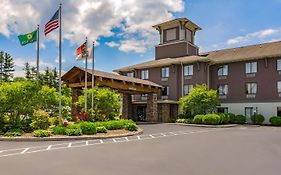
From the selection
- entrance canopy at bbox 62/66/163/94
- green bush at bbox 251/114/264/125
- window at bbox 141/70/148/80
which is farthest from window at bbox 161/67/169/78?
green bush at bbox 251/114/264/125

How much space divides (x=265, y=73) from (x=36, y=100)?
1029 inches

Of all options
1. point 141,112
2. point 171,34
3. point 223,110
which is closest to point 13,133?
point 141,112

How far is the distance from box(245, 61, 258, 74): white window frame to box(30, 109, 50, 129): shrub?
2544cm

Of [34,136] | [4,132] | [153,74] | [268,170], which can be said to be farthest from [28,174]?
[153,74]

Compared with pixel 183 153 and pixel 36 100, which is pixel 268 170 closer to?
pixel 183 153

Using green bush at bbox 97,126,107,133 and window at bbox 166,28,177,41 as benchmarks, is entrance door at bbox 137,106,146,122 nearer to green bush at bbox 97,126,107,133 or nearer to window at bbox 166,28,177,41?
window at bbox 166,28,177,41

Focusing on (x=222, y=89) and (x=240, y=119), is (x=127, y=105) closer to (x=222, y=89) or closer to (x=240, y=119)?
(x=222, y=89)

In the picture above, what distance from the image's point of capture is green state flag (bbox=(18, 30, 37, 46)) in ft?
62.4

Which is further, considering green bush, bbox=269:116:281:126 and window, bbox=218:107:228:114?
window, bbox=218:107:228:114

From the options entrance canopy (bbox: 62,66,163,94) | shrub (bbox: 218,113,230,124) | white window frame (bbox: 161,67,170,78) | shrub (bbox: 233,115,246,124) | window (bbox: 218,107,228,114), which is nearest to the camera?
entrance canopy (bbox: 62,66,163,94)

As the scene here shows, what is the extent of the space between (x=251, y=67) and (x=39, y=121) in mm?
26088

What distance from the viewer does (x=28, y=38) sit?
1908 cm

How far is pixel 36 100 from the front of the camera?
1811cm

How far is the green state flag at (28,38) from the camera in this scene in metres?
19.0
